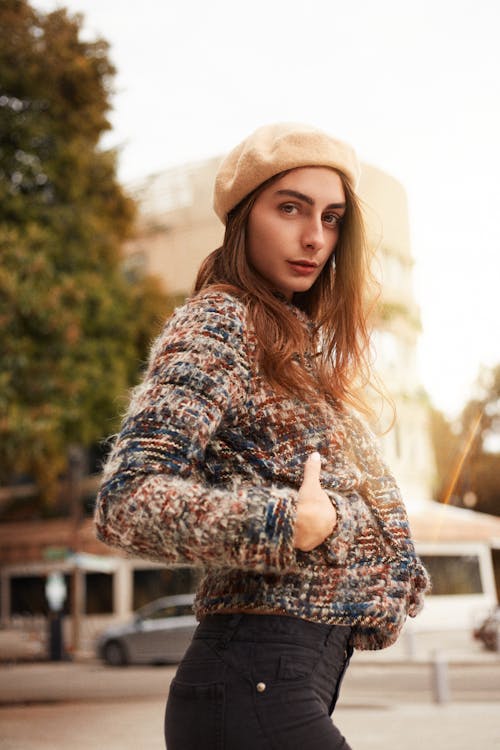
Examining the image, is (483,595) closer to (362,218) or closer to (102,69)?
(102,69)

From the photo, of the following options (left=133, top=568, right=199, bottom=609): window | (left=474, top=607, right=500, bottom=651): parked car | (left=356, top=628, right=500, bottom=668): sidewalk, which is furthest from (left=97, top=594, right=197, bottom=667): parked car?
(left=133, top=568, right=199, bottom=609): window

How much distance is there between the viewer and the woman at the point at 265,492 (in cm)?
138

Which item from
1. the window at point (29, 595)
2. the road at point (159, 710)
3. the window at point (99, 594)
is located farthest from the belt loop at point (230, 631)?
the window at point (29, 595)

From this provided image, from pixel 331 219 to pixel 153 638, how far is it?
19239 mm

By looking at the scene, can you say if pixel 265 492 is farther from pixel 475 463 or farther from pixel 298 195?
pixel 475 463

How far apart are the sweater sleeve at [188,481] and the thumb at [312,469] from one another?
44 mm

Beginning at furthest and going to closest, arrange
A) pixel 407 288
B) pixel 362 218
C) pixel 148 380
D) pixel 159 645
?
pixel 407 288 < pixel 159 645 < pixel 362 218 < pixel 148 380

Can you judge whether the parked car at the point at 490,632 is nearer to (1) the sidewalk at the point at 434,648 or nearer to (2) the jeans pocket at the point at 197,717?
(1) the sidewalk at the point at 434,648

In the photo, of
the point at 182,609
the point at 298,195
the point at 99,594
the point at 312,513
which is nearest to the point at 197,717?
the point at 312,513

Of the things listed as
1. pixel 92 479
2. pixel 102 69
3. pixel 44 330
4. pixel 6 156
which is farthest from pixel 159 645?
pixel 92 479

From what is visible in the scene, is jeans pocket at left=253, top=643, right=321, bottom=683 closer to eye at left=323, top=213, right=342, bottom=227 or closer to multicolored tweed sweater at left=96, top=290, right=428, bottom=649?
multicolored tweed sweater at left=96, top=290, right=428, bottom=649

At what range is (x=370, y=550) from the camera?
1.59 metres

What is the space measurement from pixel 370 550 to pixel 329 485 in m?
0.14

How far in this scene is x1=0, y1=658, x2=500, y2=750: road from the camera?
28.1 feet
